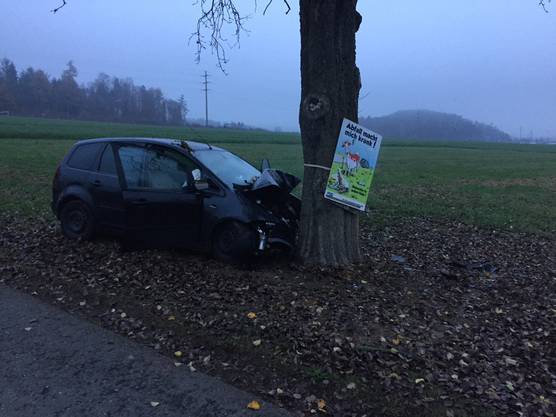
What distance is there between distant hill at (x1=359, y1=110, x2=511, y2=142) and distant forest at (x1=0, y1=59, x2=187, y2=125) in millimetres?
52032

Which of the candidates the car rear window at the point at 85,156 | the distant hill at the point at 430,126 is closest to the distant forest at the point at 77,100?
the distant hill at the point at 430,126

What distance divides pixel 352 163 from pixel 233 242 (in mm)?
1676

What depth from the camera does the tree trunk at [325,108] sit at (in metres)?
5.41

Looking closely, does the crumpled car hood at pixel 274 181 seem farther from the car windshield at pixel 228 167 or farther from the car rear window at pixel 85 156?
the car rear window at pixel 85 156

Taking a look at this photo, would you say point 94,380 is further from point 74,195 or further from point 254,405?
point 74,195

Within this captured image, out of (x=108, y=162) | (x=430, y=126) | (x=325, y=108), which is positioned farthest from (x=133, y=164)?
(x=430, y=126)

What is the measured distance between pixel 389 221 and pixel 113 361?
21.4 feet

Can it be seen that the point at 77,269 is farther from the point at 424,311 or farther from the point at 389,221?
the point at 389,221

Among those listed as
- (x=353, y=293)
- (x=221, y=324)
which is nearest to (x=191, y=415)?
(x=221, y=324)

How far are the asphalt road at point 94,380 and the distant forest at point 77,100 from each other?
99.7 m

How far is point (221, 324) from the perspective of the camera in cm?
461

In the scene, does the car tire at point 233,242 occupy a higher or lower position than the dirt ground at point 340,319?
higher

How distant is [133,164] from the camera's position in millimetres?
6785

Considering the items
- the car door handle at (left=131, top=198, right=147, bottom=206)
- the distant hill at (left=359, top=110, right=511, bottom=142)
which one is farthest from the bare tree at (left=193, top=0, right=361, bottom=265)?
the distant hill at (left=359, top=110, right=511, bottom=142)
